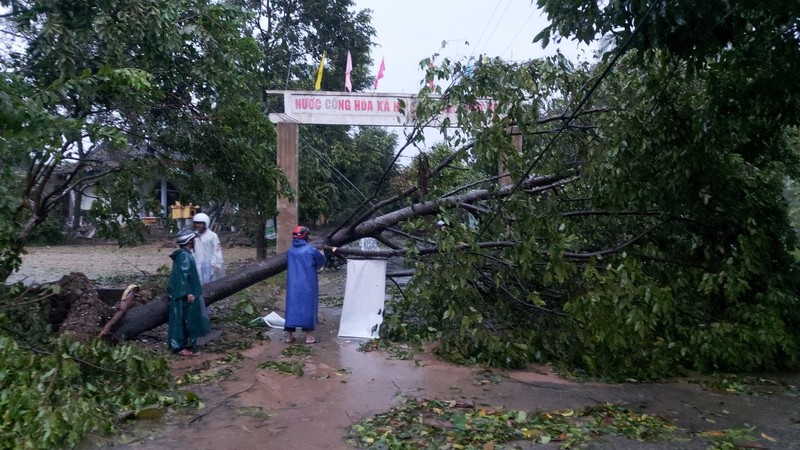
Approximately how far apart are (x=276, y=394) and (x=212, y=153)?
427cm

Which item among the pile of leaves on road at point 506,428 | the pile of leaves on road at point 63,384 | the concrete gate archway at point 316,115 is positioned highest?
the concrete gate archway at point 316,115

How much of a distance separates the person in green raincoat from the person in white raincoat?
4.21ft

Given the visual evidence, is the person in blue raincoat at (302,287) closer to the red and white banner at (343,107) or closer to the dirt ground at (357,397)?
the dirt ground at (357,397)

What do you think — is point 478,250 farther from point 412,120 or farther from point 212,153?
point 212,153

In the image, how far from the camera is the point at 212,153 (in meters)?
9.24

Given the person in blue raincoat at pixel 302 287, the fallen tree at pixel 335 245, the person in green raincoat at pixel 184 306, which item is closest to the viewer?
the person in green raincoat at pixel 184 306

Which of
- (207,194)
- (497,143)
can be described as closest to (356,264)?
(497,143)

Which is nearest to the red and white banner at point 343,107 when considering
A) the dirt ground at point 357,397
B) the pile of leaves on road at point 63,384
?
the dirt ground at point 357,397

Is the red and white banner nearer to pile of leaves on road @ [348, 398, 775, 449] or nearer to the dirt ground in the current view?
the dirt ground

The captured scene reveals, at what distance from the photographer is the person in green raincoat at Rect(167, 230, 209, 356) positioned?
7.35m

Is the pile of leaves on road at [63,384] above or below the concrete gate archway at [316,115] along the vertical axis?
below

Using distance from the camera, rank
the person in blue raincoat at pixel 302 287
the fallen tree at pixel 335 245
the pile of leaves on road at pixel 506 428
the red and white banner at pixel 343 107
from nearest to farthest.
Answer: the pile of leaves on road at pixel 506 428, the fallen tree at pixel 335 245, the person in blue raincoat at pixel 302 287, the red and white banner at pixel 343 107

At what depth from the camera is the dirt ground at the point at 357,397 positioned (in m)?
4.98

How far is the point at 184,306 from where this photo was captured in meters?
7.42
